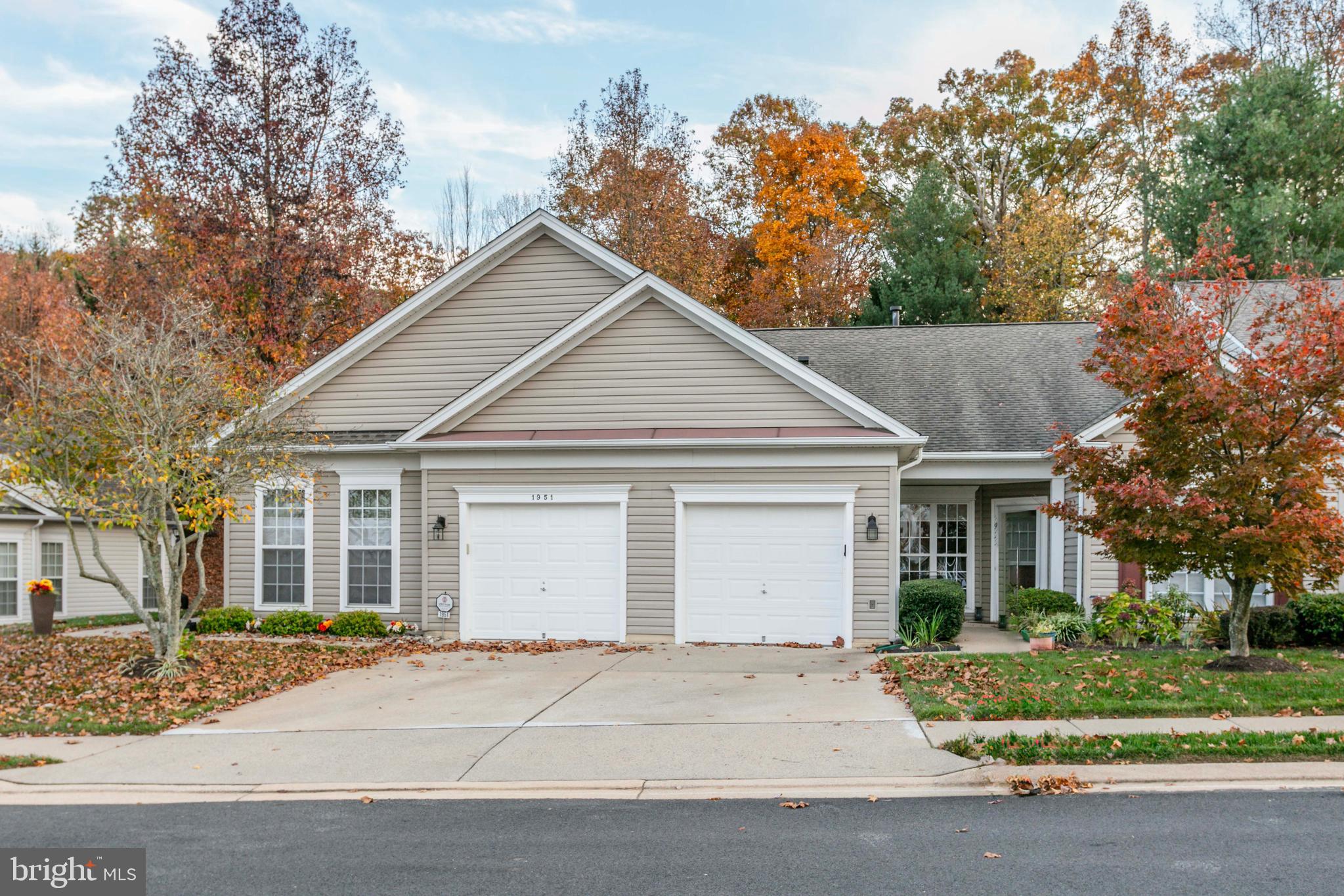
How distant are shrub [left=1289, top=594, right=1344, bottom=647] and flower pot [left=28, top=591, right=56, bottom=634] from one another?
21.8 metres

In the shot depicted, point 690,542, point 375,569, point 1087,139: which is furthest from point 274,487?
point 1087,139

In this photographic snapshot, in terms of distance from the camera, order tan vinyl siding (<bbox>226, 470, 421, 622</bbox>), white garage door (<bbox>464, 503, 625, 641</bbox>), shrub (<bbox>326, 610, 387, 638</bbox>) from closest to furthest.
A: 1. white garage door (<bbox>464, 503, 625, 641</bbox>)
2. shrub (<bbox>326, 610, 387, 638</bbox>)
3. tan vinyl siding (<bbox>226, 470, 421, 622</bbox>)

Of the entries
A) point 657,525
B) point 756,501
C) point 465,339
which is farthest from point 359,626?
point 756,501

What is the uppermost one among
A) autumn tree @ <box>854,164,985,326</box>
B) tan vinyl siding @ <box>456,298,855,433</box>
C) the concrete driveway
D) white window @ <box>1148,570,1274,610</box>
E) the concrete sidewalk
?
autumn tree @ <box>854,164,985,326</box>

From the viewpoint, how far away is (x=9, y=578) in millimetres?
25594

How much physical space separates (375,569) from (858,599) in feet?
26.6

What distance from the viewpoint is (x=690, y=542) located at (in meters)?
16.0

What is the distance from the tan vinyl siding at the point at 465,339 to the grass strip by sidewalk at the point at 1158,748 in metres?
11.8

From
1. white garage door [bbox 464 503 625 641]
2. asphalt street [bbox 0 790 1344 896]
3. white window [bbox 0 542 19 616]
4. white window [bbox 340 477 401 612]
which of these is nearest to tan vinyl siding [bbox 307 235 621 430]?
white window [bbox 340 477 401 612]

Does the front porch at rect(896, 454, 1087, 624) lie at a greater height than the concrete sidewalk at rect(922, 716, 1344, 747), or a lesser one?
greater

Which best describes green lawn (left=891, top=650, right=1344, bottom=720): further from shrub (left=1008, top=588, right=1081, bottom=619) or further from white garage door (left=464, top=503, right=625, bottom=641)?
white garage door (left=464, top=503, right=625, bottom=641)

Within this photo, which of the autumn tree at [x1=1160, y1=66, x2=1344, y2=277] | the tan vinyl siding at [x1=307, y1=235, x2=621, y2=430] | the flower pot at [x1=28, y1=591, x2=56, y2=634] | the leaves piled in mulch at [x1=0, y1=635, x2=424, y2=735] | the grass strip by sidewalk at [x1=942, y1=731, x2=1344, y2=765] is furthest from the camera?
the autumn tree at [x1=1160, y1=66, x2=1344, y2=277]

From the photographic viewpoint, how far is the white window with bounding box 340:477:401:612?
17516 mm

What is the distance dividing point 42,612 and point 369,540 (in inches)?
311
